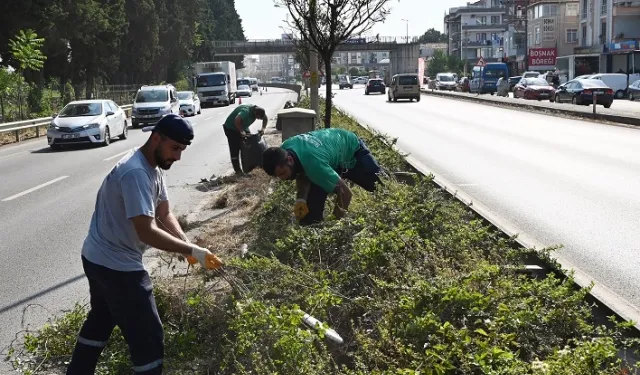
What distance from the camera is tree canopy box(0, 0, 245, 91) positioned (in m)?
35.8

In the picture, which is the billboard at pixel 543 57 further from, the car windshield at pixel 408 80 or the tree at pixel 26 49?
the tree at pixel 26 49

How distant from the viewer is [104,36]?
153 ft

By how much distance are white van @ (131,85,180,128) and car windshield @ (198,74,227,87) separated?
20726 mm

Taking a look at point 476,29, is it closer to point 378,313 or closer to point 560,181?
point 560,181

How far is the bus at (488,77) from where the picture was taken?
6375cm

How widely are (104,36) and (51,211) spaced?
36.8 metres

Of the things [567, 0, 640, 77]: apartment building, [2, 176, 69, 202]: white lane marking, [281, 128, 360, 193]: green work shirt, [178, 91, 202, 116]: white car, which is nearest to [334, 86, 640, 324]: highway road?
[281, 128, 360, 193]: green work shirt

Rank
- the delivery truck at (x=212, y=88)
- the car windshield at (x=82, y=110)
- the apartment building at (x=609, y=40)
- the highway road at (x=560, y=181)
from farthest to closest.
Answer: the apartment building at (x=609, y=40)
the delivery truck at (x=212, y=88)
the car windshield at (x=82, y=110)
the highway road at (x=560, y=181)

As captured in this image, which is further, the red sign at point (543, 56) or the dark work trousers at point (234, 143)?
the red sign at point (543, 56)

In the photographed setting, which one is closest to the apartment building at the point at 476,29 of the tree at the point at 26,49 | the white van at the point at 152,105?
the white van at the point at 152,105

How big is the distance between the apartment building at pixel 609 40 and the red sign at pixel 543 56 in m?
7.75

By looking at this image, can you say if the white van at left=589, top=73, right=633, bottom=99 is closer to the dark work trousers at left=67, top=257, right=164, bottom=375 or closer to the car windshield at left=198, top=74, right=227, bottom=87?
the car windshield at left=198, top=74, right=227, bottom=87

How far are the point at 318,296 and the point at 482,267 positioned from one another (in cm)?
130

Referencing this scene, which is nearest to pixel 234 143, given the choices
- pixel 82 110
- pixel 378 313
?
pixel 378 313
